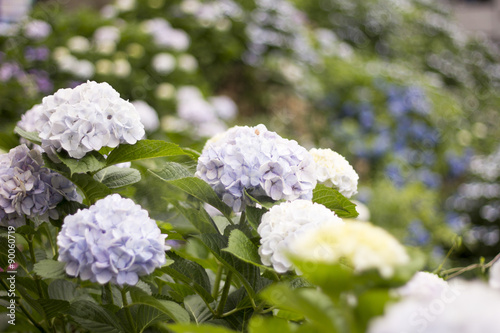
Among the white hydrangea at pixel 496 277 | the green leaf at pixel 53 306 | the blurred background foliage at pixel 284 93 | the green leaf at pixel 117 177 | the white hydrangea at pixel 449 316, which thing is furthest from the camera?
the blurred background foliage at pixel 284 93

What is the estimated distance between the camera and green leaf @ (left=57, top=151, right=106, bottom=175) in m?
0.74

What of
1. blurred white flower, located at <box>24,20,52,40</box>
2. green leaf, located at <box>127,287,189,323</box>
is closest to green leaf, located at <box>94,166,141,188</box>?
green leaf, located at <box>127,287,189,323</box>

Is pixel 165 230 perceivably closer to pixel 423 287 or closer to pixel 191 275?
pixel 191 275

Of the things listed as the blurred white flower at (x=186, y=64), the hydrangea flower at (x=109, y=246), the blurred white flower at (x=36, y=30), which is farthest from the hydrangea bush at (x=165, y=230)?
the blurred white flower at (x=36, y=30)

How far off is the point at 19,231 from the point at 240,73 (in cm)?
395

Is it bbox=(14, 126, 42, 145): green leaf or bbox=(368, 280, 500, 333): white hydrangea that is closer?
bbox=(368, 280, 500, 333): white hydrangea

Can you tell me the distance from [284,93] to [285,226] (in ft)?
13.5

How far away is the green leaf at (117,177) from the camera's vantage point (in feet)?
2.82

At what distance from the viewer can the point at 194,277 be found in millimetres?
800

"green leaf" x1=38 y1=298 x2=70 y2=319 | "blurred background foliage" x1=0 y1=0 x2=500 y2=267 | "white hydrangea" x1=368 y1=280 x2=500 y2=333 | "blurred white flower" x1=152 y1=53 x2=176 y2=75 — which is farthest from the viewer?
"blurred white flower" x1=152 y1=53 x2=176 y2=75

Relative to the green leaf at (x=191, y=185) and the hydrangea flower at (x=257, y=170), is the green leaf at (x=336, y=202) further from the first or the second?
the green leaf at (x=191, y=185)

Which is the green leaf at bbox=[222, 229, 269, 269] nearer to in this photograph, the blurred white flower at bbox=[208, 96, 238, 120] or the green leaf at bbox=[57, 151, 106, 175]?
the green leaf at bbox=[57, 151, 106, 175]

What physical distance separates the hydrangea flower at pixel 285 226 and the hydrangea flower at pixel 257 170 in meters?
0.08

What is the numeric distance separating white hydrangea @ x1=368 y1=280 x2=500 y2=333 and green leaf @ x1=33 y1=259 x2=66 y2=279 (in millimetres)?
448
